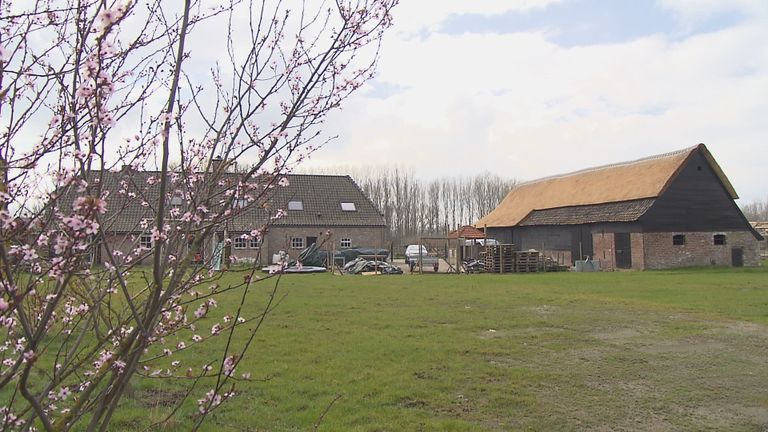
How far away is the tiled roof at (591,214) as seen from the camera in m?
29.1

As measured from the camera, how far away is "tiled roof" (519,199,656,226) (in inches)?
1147

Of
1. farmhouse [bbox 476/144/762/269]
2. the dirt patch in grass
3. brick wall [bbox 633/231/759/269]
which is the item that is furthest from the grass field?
farmhouse [bbox 476/144/762/269]

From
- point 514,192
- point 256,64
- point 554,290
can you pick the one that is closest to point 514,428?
point 256,64

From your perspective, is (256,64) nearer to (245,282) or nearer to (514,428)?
(245,282)

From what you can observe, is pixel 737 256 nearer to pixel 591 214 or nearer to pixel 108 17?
pixel 591 214

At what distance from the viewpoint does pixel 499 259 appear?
2848 cm

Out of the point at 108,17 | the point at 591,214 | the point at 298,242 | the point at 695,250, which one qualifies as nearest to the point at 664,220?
the point at 695,250

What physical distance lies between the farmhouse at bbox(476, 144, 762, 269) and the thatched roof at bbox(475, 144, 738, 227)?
0.22 ft

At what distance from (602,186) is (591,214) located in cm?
259

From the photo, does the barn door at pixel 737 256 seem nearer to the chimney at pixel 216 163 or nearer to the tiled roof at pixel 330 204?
the tiled roof at pixel 330 204

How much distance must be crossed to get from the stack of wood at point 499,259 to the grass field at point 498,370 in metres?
14.3

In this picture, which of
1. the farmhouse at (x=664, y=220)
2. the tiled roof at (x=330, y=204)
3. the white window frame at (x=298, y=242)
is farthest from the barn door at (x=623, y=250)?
the white window frame at (x=298, y=242)

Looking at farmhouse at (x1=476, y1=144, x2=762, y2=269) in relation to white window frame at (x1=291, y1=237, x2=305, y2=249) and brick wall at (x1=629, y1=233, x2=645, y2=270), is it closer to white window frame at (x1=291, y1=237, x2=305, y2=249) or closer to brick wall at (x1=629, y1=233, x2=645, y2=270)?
brick wall at (x1=629, y1=233, x2=645, y2=270)

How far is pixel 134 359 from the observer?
2014mm
